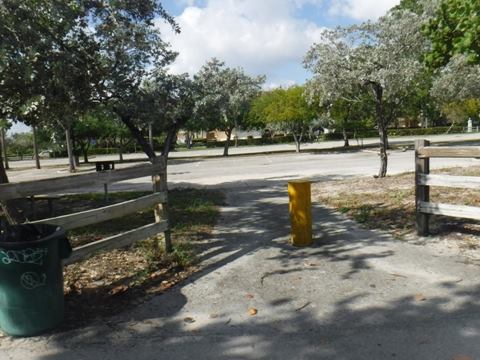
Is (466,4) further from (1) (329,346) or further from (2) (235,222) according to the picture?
(2) (235,222)

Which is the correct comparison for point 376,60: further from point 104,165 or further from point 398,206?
point 104,165

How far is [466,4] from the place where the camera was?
5590 millimetres

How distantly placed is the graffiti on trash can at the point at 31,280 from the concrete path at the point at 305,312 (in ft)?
1.48

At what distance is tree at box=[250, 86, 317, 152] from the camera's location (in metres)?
33.2

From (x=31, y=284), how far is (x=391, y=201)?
290 inches

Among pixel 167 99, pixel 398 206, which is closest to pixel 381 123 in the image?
pixel 398 206

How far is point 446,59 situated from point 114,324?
227 inches

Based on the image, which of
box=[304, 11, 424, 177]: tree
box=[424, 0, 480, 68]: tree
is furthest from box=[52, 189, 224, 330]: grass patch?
box=[304, 11, 424, 177]: tree

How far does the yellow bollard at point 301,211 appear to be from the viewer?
254 inches

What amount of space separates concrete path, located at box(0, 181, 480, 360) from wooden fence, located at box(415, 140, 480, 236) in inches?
16.9

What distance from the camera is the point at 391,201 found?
31.0 feet

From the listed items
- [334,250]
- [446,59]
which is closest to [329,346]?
[334,250]

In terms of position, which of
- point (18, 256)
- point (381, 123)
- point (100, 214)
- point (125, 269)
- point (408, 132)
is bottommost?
point (125, 269)

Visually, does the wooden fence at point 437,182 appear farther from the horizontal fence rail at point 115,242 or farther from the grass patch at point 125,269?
the horizontal fence rail at point 115,242
